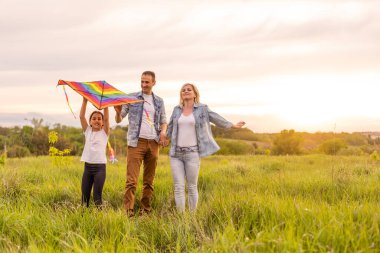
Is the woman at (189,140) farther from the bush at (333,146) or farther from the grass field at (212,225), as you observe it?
the bush at (333,146)

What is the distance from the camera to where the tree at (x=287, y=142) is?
4276 cm

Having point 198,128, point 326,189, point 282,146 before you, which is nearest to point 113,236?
point 198,128

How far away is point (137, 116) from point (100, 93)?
29.2 inches

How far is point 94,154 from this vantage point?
6324mm

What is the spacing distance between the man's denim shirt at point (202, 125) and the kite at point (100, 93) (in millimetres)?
760

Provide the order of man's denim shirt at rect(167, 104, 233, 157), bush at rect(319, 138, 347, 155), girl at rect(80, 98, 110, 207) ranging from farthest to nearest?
bush at rect(319, 138, 347, 155), man's denim shirt at rect(167, 104, 233, 157), girl at rect(80, 98, 110, 207)

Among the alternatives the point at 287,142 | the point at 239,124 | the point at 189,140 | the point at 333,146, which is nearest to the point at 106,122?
the point at 189,140

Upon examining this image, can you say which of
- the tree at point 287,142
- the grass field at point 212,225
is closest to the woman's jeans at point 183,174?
the grass field at point 212,225

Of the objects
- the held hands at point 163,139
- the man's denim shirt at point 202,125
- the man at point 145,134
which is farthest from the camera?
the held hands at point 163,139

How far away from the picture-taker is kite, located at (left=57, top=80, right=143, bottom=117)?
6.52 meters

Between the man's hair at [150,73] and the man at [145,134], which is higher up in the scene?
the man's hair at [150,73]

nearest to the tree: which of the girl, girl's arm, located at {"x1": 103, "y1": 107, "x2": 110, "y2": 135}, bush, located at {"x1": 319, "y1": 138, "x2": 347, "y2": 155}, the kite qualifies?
bush, located at {"x1": 319, "y1": 138, "x2": 347, "y2": 155}

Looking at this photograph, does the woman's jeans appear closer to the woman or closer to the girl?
the woman

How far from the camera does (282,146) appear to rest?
1710 inches
